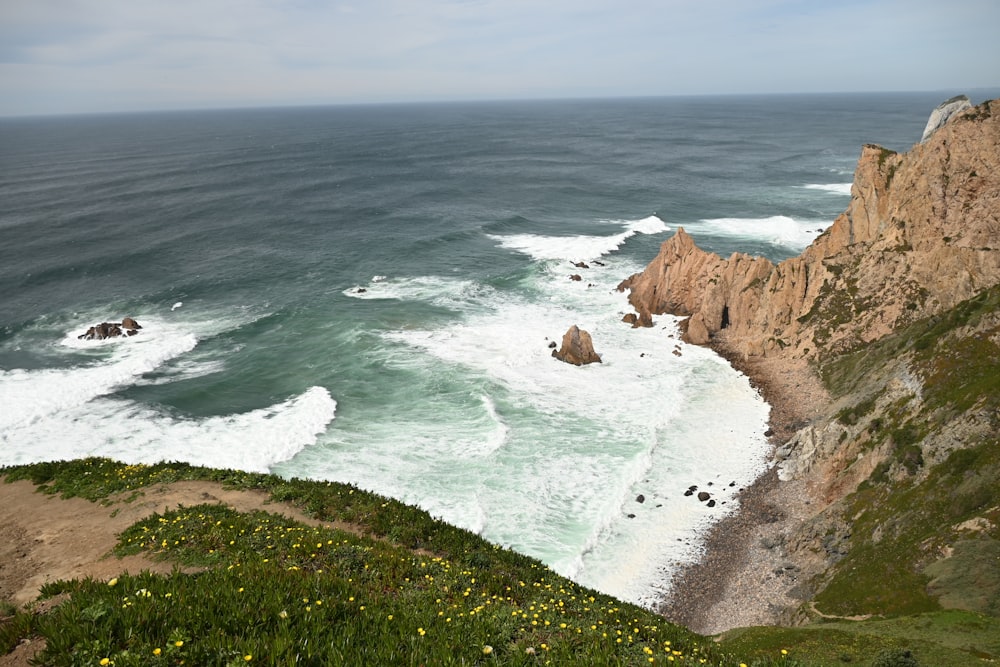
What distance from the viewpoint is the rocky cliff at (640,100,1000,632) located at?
26391 millimetres

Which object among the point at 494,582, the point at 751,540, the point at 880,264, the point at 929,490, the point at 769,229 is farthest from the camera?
the point at 769,229

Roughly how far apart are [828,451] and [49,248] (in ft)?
348

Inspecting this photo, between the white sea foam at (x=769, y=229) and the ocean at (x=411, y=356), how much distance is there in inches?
27.1

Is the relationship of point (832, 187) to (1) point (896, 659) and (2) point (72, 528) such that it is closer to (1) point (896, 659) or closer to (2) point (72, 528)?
(1) point (896, 659)

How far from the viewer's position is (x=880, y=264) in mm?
52438

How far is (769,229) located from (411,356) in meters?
71.4

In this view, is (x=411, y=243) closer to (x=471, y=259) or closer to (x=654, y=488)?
(x=471, y=259)

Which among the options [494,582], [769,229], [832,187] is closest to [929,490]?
[494,582]

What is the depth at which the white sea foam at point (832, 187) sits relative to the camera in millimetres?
127225

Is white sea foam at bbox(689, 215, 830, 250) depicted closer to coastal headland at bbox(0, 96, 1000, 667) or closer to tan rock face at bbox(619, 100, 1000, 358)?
tan rock face at bbox(619, 100, 1000, 358)

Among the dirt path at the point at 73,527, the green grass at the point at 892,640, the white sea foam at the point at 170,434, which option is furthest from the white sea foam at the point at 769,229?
the dirt path at the point at 73,527

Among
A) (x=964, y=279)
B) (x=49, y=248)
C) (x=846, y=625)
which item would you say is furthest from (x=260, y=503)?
(x=49, y=248)

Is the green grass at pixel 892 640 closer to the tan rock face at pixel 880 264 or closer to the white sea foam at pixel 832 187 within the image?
the tan rock face at pixel 880 264

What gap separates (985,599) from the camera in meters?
21.9
